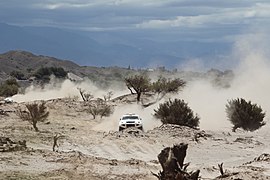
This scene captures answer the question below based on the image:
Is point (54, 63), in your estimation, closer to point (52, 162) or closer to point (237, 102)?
point (237, 102)

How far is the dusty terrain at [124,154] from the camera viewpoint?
2128cm

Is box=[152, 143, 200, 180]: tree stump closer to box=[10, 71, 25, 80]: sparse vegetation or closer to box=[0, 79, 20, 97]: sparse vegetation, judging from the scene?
box=[0, 79, 20, 97]: sparse vegetation

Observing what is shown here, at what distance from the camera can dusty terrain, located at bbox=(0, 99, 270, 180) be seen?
21281 millimetres

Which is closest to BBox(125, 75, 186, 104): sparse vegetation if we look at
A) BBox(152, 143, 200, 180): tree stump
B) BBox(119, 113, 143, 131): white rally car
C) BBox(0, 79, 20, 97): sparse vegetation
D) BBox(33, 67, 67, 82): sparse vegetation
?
BBox(0, 79, 20, 97): sparse vegetation

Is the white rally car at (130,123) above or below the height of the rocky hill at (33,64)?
below

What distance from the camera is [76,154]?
25.6 meters

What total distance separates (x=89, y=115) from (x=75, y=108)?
2.99 meters

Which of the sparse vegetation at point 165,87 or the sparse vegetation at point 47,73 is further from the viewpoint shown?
the sparse vegetation at point 47,73

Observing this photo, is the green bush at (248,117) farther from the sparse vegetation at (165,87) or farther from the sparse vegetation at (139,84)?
the sparse vegetation at (165,87)

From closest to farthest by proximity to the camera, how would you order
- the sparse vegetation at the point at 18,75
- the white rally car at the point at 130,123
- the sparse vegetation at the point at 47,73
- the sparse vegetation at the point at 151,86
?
the white rally car at the point at 130,123, the sparse vegetation at the point at 151,86, the sparse vegetation at the point at 47,73, the sparse vegetation at the point at 18,75

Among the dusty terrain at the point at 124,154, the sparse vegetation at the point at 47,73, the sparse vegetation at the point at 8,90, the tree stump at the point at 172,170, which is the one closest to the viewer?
the tree stump at the point at 172,170

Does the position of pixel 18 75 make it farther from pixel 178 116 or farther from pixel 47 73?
pixel 178 116

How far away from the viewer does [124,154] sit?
28922mm

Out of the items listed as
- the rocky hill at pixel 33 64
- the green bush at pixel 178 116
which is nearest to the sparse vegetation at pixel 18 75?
the rocky hill at pixel 33 64
